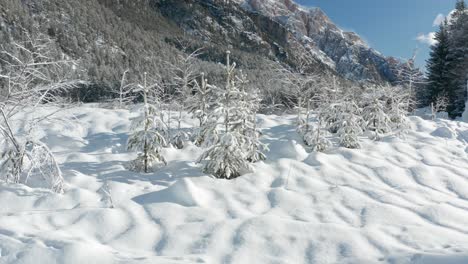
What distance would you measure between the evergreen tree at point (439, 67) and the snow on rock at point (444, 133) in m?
16.1

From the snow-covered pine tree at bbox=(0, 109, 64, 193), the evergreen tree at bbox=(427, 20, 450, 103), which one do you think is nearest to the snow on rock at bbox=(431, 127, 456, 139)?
the snow-covered pine tree at bbox=(0, 109, 64, 193)

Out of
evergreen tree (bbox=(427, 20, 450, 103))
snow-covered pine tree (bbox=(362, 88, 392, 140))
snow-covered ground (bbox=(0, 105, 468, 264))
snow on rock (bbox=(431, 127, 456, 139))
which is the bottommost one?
snow-covered ground (bbox=(0, 105, 468, 264))

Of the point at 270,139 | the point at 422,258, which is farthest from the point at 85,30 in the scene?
the point at 422,258

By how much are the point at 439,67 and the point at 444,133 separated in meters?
18.6

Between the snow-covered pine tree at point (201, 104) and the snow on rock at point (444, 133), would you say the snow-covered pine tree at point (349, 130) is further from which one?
the snow-covered pine tree at point (201, 104)

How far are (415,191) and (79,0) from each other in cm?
19272

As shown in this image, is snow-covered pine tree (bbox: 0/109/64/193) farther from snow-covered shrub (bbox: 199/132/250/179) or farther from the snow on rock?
the snow on rock

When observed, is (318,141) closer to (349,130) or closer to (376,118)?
(349,130)

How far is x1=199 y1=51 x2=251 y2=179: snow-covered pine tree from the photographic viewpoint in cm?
936

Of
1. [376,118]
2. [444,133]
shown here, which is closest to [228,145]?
[376,118]

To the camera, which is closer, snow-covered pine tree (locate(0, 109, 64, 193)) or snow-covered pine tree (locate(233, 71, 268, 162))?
snow-covered pine tree (locate(0, 109, 64, 193))

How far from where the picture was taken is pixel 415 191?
8.76 metres

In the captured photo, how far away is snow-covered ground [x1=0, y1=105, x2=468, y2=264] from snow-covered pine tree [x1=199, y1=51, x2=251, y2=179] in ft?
1.52

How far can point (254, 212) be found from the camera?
725 centimetres
